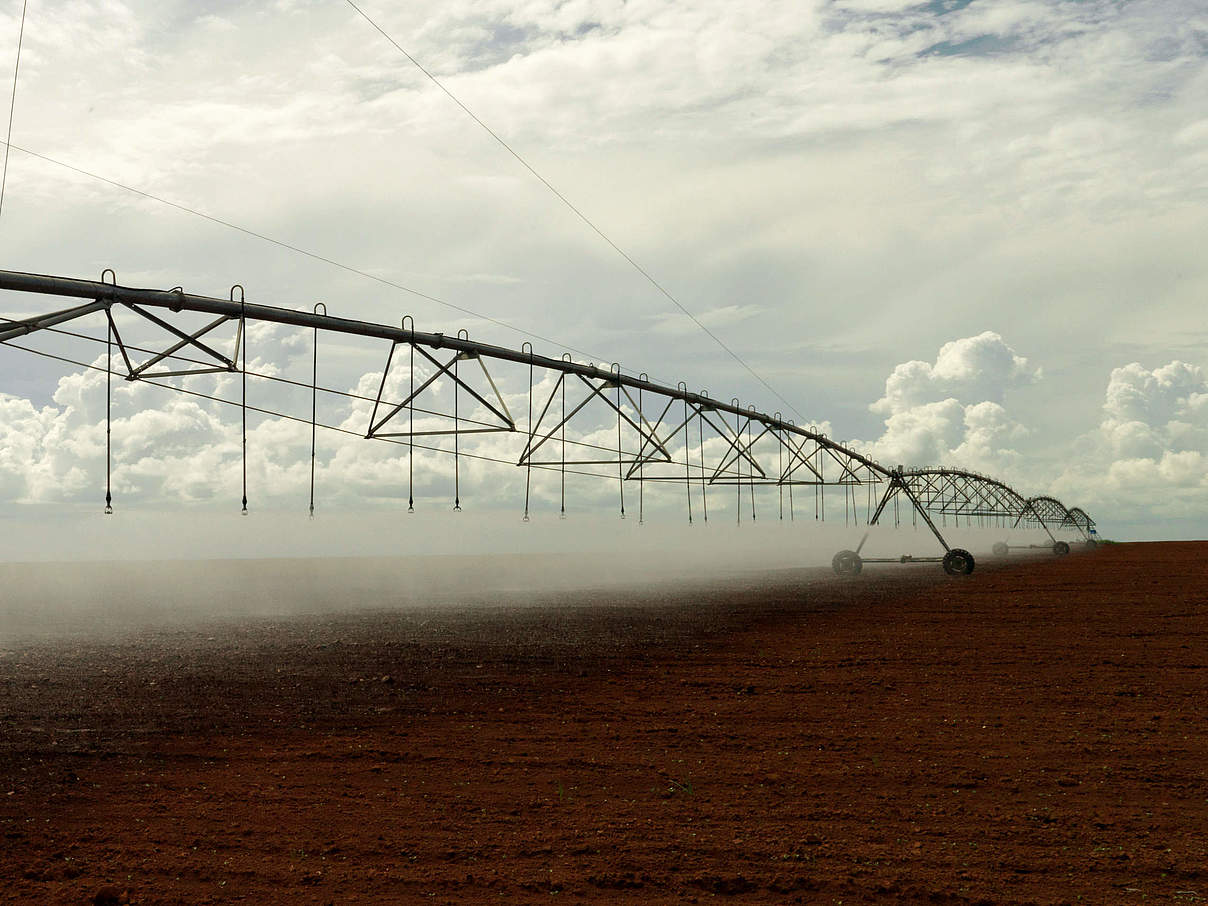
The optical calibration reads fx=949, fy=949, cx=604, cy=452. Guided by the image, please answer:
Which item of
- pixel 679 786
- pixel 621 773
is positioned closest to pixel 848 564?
pixel 621 773

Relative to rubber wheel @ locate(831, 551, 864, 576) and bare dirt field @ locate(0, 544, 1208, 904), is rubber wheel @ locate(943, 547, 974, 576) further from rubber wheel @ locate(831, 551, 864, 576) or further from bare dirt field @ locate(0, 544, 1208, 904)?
bare dirt field @ locate(0, 544, 1208, 904)

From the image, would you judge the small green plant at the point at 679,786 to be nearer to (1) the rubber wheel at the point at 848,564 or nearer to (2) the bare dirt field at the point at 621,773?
(2) the bare dirt field at the point at 621,773

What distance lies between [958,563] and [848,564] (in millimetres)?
5521

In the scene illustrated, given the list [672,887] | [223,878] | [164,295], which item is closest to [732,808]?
[672,887]

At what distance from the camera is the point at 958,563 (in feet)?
154

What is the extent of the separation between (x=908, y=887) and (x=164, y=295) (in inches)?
598

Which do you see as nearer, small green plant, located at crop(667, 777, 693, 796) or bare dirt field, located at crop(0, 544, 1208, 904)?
bare dirt field, located at crop(0, 544, 1208, 904)

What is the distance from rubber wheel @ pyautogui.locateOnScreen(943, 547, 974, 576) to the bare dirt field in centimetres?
2439

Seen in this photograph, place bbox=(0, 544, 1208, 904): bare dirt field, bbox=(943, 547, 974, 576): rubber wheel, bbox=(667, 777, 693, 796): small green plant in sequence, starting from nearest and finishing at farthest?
1. bbox=(0, 544, 1208, 904): bare dirt field
2. bbox=(667, 777, 693, 796): small green plant
3. bbox=(943, 547, 974, 576): rubber wheel

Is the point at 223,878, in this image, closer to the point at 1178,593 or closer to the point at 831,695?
the point at 831,695

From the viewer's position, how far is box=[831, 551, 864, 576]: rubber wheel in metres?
49.8

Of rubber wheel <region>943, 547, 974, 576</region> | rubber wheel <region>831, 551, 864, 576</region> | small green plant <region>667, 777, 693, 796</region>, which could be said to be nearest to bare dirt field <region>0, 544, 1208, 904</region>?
small green plant <region>667, 777, 693, 796</region>

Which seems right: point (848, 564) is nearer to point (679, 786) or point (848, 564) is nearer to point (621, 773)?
point (621, 773)

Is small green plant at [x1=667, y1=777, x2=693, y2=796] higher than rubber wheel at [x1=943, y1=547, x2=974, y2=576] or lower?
lower
